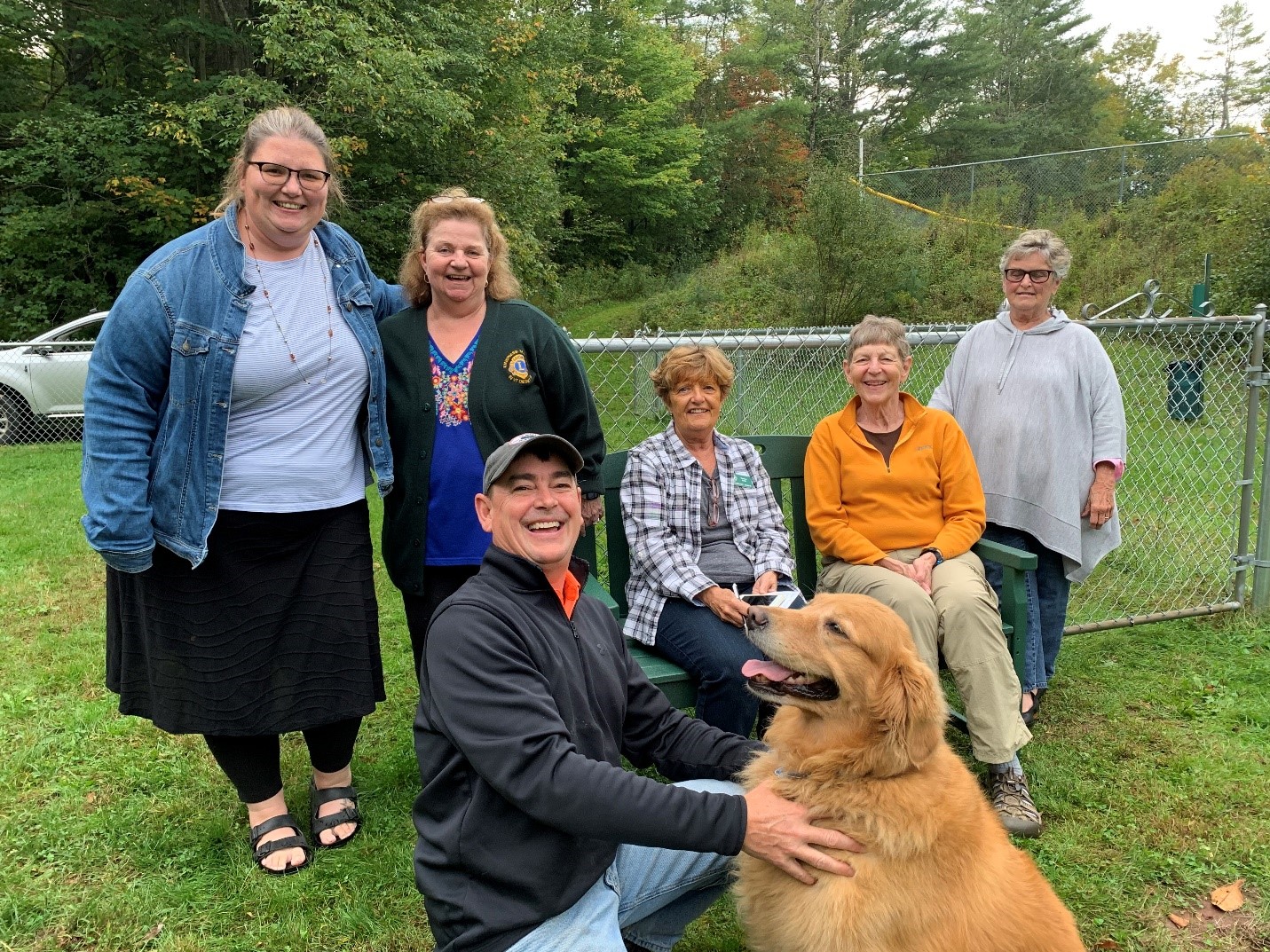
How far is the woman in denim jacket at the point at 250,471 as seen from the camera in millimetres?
2424

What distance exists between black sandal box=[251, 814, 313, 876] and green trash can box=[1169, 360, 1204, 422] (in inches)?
246

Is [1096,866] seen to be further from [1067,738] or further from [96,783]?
[96,783]

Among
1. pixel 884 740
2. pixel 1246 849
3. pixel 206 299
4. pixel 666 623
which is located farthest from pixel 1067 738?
pixel 206 299

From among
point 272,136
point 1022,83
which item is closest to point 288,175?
Result: point 272,136

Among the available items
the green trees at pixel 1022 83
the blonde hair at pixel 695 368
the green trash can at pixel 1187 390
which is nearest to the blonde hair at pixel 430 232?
the blonde hair at pixel 695 368

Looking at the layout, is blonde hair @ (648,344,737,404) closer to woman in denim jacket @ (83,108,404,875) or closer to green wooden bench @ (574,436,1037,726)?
green wooden bench @ (574,436,1037,726)

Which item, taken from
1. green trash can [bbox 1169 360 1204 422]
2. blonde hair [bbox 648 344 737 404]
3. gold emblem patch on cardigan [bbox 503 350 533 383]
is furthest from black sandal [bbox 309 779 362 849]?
green trash can [bbox 1169 360 1204 422]

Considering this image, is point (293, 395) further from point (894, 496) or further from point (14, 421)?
point (14, 421)

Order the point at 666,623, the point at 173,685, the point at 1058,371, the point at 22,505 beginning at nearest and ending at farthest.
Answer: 1. the point at 173,685
2. the point at 666,623
3. the point at 1058,371
4. the point at 22,505

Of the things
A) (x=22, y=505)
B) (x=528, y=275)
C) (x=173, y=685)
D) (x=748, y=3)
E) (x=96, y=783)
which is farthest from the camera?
(x=748, y=3)

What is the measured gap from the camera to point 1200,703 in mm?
4172

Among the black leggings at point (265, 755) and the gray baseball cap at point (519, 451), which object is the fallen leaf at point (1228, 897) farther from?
the black leggings at point (265, 755)

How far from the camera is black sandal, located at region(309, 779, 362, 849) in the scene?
305cm

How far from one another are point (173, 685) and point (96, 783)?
117 centimetres
